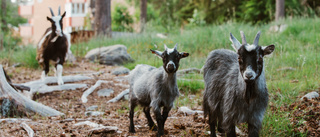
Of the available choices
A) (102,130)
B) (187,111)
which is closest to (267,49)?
(102,130)

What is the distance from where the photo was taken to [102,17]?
14.3m

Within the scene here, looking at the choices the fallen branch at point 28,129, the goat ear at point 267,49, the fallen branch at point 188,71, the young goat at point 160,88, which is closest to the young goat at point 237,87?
the goat ear at point 267,49

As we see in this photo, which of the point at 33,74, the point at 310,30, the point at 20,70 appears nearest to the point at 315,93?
the point at 310,30

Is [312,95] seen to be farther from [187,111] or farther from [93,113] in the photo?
[93,113]

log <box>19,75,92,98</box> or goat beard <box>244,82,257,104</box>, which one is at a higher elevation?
goat beard <box>244,82,257,104</box>

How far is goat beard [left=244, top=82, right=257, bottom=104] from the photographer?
3.14 metres

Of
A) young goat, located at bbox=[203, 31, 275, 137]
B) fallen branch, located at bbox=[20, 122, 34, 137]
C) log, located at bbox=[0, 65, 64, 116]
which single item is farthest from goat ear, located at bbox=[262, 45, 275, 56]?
log, located at bbox=[0, 65, 64, 116]

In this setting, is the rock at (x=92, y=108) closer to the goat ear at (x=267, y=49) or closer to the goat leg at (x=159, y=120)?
the goat leg at (x=159, y=120)

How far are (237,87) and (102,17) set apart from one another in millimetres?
11777

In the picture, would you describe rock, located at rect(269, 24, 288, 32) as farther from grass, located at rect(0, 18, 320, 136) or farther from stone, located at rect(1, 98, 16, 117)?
stone, located at rect(1, 98, 16, 117)

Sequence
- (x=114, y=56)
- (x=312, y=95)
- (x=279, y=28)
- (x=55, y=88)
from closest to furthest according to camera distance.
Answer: (x=312, y=95), (x=55, y=88), (x=114, y=56), (x=279, y=28)

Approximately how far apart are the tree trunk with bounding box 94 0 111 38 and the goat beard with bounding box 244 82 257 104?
1168 centimetres

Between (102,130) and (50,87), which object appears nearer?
(102,130)

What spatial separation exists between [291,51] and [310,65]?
1668 mm
